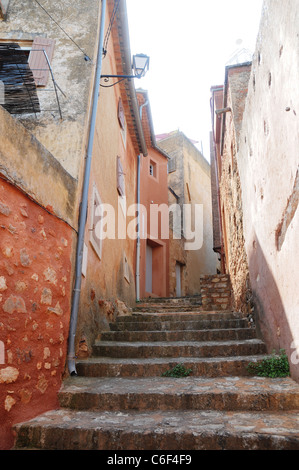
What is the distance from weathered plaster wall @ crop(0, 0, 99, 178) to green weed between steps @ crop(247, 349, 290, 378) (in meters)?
3.06

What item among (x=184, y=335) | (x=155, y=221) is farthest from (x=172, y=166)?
(x=184, y=335)

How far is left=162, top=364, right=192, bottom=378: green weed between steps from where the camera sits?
369 cm

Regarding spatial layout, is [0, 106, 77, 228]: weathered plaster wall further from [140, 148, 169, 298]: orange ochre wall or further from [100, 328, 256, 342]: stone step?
[140, 148, 169, 298]: orange ochre wall

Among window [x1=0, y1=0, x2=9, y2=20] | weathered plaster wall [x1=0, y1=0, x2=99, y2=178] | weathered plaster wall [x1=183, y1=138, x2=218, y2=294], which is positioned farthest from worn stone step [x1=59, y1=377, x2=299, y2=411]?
weathered plaster wall [x1=183, y1=138, x2=218, y2=294]

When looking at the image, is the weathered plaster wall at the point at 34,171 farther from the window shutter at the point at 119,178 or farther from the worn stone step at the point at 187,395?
the window shutter at the point at 119,178

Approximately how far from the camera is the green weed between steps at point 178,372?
3.69 metres

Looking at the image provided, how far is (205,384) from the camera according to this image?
11.0ft

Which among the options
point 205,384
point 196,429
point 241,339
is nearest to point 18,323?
point 196,429

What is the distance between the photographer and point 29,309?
3043 millimetres

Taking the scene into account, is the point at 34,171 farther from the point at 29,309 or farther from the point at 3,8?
the point at 3,8

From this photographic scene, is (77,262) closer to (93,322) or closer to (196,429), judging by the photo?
(93,322)

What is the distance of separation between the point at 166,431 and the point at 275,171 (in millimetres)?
A: 2581
